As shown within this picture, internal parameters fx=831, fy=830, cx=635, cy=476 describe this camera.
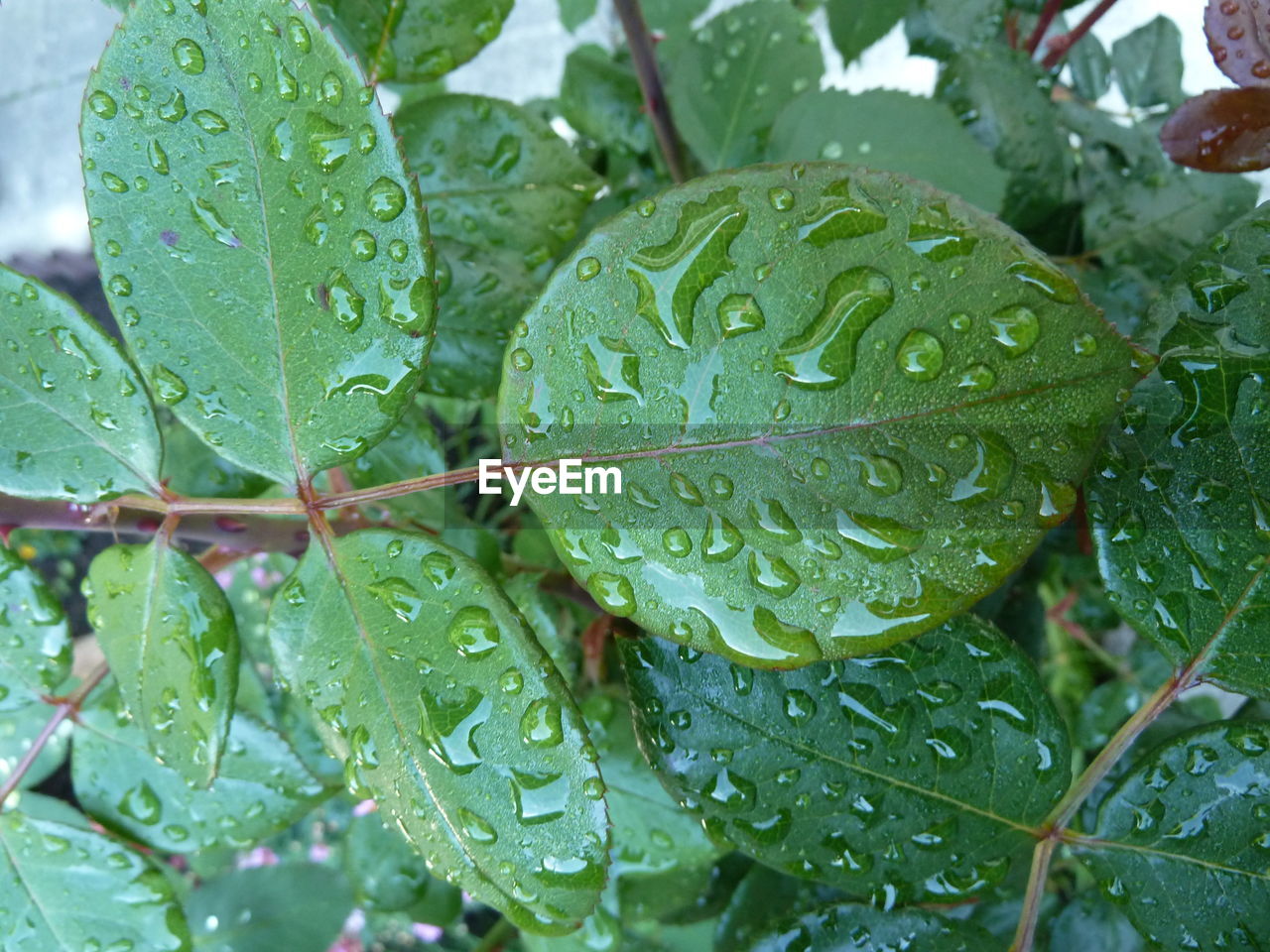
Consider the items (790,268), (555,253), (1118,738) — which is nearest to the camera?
(790,268)

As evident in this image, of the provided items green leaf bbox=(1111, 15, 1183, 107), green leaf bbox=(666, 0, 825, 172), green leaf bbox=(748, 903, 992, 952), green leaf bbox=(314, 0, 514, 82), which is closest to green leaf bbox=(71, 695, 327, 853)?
green leaf bbox=(748, 903, 992, 952)

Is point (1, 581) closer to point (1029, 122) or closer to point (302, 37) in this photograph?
point (302, 37)

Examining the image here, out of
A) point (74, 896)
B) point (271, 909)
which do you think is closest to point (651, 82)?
point (74, 896)

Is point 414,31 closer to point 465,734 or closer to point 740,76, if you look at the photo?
point 740,76

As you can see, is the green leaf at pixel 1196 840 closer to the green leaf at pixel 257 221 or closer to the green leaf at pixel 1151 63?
the green leaf at pixel 257 221

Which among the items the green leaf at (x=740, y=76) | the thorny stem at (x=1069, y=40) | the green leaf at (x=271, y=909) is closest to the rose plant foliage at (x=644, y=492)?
the green leaf at (x=740, y=76)

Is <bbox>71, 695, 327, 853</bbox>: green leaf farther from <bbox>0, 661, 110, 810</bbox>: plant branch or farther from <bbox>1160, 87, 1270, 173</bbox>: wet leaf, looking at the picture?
<bbox>1160, 87, 1270, 173</bbox>: wet leaf

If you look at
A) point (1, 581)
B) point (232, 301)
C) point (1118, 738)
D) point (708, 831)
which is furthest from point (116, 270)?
point (1118, 738)
